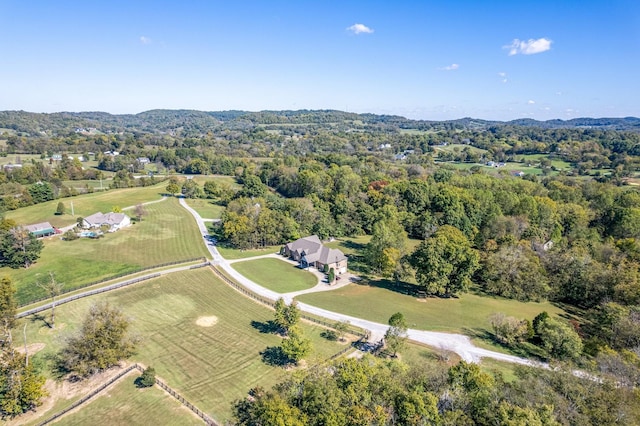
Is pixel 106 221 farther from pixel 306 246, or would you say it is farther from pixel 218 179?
pixel 218 179

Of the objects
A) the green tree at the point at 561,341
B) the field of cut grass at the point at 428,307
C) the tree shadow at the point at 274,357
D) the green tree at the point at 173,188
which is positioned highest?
the green tree at the point at 173,188

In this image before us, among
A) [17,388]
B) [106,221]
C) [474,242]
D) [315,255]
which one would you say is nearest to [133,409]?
[17,388]

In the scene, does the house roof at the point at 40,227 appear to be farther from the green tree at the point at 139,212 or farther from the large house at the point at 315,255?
the large house at the point at 315,255

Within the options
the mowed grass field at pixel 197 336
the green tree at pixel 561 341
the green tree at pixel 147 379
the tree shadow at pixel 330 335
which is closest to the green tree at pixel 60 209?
the mowed grass field at pixel 197 336

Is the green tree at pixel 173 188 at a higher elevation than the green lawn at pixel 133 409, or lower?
higher

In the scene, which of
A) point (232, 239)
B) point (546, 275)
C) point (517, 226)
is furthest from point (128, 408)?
point (517, 226)

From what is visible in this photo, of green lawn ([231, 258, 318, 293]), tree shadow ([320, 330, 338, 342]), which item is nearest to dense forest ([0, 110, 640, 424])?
green lawn ([231, 258, 318, 293])

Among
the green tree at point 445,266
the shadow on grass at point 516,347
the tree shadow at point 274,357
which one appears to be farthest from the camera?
the green tree at point 445,266
